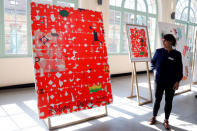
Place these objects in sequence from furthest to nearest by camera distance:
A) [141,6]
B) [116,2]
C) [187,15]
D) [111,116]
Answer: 1. [187,15]
2. [141,6]
3. [116,2]
4. [111,116]

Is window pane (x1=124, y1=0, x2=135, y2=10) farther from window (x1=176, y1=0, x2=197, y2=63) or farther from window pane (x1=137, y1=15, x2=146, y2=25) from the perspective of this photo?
window (x1=176, y1=0, x2=197, y2=63)

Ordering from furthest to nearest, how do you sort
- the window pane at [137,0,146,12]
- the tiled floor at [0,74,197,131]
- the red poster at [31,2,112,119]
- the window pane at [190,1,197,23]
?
the window pane at [190,1,197,23] → the window pane at [137,0,146,12] → the tiled floor at [0,74,197,131] → the red poster at [31,2,112,119]

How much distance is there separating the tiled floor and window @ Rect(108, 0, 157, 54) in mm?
2842

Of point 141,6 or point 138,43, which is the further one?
point 141,6

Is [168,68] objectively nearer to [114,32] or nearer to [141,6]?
[114,32]

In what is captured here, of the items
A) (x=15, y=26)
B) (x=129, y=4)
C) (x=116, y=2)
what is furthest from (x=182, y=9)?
(x=15, y=26)

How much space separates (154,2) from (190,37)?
153 inches

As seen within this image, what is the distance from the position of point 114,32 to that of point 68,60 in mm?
3980

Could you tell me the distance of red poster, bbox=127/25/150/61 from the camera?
11.1ft

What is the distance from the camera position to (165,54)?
7.72 ft

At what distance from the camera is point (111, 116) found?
2.82 metres

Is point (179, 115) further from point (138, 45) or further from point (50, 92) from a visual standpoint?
point (50, 92)

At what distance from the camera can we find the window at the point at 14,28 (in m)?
4.15

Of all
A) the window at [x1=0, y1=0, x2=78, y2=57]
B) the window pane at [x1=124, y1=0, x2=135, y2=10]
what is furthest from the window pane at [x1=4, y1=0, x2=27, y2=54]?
the window pane at [x1=124, y1=0, x2=135, y2=10]
